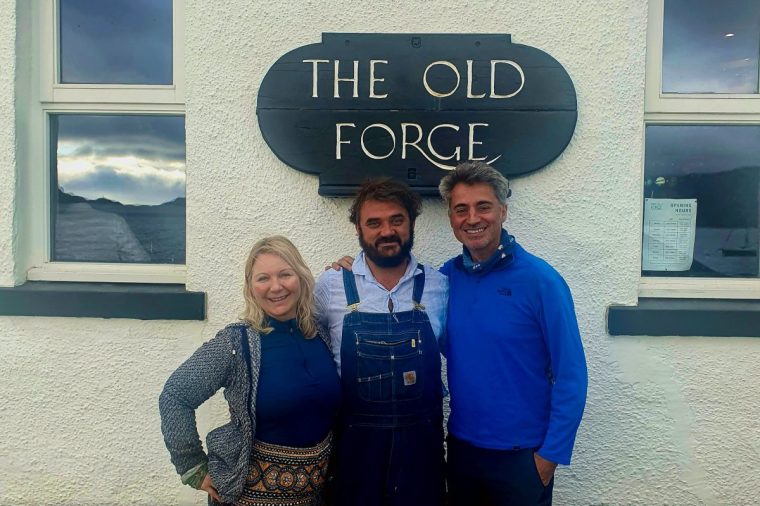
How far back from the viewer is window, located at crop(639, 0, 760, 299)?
9.53ft

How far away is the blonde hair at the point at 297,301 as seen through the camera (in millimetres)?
2055

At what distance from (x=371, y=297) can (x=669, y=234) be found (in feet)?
5.53

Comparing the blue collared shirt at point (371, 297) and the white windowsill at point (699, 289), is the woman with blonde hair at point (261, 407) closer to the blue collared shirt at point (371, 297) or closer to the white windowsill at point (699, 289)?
the blue collared shirt at point (371, 297)

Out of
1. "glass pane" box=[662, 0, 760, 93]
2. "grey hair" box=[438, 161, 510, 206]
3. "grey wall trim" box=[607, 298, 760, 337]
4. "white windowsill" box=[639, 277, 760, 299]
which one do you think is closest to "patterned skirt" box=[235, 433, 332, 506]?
"grey hair" box=[438, 161, 510, 206]

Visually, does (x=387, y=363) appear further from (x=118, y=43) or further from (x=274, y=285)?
(x=118, y=43)

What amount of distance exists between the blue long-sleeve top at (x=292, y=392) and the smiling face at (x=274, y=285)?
0.21 feet

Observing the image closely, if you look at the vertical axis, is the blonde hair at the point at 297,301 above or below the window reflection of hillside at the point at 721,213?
below

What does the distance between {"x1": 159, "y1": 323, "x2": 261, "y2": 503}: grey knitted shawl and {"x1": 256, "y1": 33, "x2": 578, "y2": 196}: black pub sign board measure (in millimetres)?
1001

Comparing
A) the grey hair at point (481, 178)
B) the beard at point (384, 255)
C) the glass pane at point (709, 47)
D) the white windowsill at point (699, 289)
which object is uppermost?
the glass pane at point (709, 47)

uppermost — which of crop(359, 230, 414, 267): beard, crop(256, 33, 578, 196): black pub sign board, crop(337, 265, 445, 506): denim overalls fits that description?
crop(256, 33, 578, 196): black pub sign board

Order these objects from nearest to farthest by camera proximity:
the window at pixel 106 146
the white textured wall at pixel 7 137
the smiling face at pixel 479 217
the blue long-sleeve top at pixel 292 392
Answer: the blue long-sleeve top at pixel 292 392 < the smiling face at pixel 479 217 < the white textured wall at pixel 7 137 < the window at pixel 106 146

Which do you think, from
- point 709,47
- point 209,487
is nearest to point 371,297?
point 209,487

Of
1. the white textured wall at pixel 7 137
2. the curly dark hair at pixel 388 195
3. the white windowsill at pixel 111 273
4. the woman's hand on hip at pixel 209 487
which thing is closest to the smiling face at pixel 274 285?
the curly dark hair at pixel 388 195

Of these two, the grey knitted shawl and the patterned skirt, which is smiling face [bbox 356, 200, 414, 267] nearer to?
the grey knitted shawl
